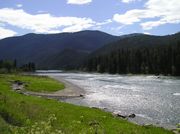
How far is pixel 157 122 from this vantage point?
4519 cm

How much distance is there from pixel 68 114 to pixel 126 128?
32.3 ft

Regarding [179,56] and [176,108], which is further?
[179,56]

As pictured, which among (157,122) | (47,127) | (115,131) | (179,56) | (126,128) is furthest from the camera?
(179,56)

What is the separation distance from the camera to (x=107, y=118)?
42.0 meters

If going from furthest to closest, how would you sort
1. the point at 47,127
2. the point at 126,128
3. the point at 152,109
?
the point at 152,109, the point at 126,128, the point at 47,127

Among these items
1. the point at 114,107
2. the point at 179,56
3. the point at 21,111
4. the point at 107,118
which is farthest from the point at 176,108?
the point at 179,56

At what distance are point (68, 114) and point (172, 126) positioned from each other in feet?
46.1

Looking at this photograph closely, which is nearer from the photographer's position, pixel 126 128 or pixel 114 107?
pixel 126 128

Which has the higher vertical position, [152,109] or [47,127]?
[47,127]

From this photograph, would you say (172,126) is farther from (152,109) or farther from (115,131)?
Result: (152,109)

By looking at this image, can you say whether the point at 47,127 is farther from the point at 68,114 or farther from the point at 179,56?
the point at 179,56

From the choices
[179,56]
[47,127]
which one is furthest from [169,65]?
[47,127]

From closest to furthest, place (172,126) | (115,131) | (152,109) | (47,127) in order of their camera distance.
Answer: (47,127) < (115,131) < (172,126) < (152,109)

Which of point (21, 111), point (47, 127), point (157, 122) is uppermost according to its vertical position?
point (47, 127)
